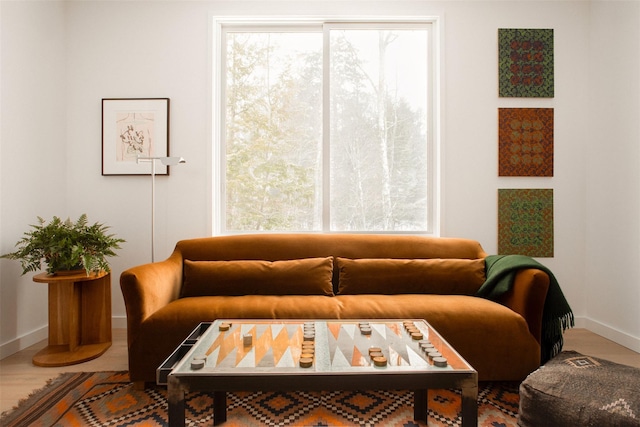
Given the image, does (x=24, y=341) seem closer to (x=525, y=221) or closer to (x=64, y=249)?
(x=64, y=249)

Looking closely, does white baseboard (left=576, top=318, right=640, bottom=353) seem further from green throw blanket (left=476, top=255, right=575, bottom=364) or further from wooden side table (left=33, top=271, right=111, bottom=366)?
wooden side table (left=33, top=271, right=111, bottom=366)

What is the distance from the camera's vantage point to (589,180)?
9.95ft

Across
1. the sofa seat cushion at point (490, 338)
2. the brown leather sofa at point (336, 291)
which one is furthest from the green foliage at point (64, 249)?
the sofa seat cushion at point (490, 338)

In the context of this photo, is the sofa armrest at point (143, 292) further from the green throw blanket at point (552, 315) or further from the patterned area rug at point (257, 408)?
the green throw blanket at point (552, 315)

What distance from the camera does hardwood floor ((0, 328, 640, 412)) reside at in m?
1.99

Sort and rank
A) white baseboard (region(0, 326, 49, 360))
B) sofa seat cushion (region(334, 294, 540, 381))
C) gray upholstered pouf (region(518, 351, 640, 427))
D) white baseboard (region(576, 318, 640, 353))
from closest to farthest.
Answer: gray upholstered pouf (region(518, 351, 640, 427)) < sofa seat cushion (region(334, 294, 540, 381)) < white baseboard (region(0, 326, 49, 360)) < white baseboard (region(576, 318, 640, 353))

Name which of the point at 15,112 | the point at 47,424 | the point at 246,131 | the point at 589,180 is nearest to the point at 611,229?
the point at 589,180

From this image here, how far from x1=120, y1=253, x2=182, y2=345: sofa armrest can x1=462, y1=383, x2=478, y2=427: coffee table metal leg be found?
1.63 m

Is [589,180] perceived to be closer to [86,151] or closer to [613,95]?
[613,95]

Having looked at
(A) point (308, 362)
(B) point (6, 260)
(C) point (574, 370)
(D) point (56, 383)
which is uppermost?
(B) point (6, 260)

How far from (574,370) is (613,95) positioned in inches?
91.9

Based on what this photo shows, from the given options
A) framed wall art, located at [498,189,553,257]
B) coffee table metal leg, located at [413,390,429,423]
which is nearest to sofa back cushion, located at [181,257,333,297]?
coffee table metal leg, located at [413,390,429,423]

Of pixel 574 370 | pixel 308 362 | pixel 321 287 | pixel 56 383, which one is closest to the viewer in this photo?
pixel 308 362

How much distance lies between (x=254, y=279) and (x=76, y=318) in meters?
1.23
